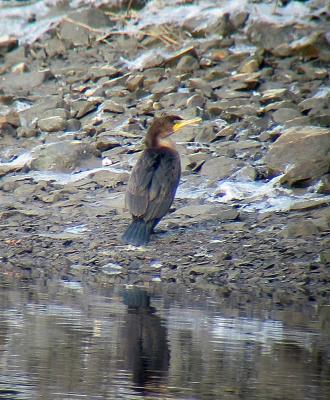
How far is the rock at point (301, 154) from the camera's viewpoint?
12836mm

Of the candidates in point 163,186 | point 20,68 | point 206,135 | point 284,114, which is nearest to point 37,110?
point 20,68

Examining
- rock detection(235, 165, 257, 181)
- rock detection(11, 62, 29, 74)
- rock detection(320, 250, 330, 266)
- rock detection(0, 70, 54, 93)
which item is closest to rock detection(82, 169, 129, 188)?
rock detection(235, 165, 257, 181)

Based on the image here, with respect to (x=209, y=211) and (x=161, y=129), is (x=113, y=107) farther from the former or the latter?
(x=209, y=211)

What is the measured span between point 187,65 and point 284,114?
8.95ft

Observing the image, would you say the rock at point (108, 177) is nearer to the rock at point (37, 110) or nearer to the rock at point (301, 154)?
the rock at point (301, 154)

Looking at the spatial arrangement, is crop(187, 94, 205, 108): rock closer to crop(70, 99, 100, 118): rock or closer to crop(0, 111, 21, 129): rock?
crop(70, 99, 100, 118): rock

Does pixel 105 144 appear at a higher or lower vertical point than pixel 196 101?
lower

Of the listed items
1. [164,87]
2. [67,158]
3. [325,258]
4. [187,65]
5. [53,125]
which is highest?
[187,65]

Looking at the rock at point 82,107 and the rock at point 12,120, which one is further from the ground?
the rock at point 82,107

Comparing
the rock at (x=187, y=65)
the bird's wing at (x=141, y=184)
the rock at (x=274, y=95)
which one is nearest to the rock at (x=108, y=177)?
the bird's wing at (x=141, y=184)

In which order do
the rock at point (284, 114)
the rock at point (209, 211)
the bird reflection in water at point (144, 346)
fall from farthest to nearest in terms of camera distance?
1. the rock at point (284, 114)
2. the rock at point (209, 211)
3. the bird reflection in water at point (144, 346)

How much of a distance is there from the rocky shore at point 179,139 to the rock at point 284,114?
0.02 m

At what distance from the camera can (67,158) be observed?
47.8ft

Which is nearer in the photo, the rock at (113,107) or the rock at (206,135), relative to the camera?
the rock at (206,135)
